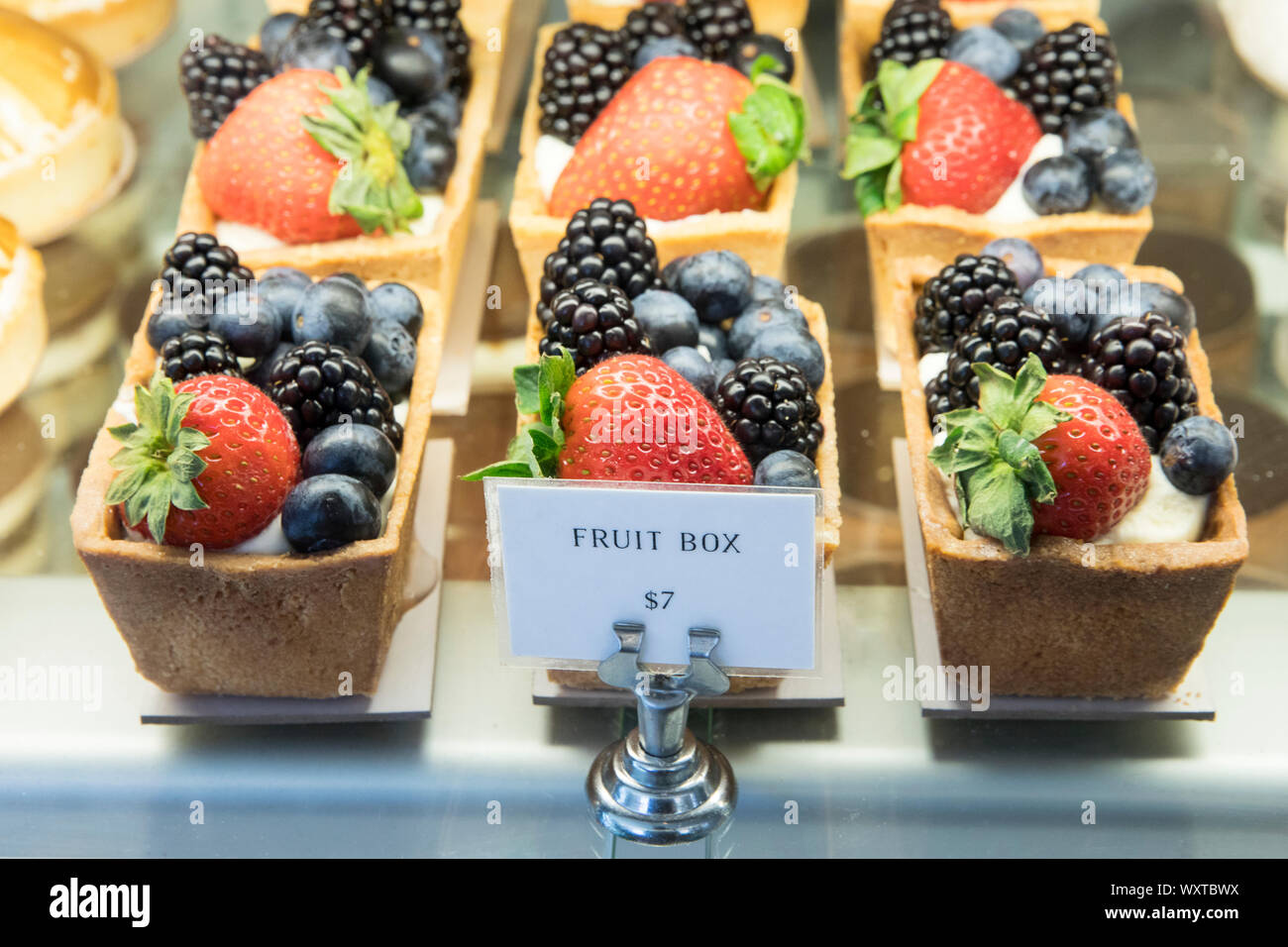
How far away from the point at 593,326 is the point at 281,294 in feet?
1.34

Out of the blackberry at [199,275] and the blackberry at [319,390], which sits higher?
the blackberry at [199,275]

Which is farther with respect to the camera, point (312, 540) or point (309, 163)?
point (309, 163)

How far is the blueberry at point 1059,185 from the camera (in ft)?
6.22

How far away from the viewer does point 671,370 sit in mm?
1426

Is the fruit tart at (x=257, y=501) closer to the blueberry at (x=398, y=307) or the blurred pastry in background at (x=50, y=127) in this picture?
the blueberry at (x=398, y=307)

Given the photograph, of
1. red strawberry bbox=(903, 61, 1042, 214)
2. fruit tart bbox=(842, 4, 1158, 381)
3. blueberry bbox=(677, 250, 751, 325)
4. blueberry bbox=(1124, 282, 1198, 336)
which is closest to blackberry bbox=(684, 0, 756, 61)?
fruit tart bbox=(842, 4, 1158, 381)

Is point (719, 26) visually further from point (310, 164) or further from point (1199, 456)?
point (1199, 456)

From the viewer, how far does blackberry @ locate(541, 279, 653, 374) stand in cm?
151

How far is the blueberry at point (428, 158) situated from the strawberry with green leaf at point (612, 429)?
74 centimetres

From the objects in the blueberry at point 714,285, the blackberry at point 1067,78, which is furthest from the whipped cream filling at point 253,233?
the blackberry at point 1067,78

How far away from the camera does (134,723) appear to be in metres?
1.52

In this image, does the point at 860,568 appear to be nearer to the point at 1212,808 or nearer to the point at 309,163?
the point at 1212,808
